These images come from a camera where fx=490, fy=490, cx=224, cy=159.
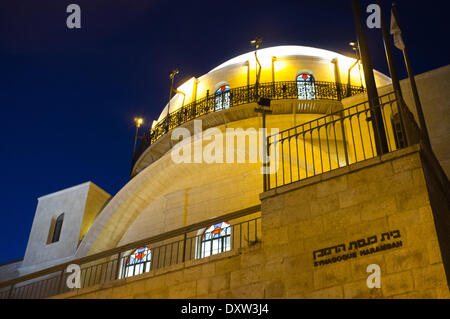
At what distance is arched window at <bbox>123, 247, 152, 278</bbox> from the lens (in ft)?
48.4

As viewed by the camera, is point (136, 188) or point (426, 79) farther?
point (136, 188)

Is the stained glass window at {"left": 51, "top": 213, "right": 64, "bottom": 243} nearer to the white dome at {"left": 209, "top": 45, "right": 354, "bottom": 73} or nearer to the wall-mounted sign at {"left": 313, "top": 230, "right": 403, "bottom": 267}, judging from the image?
the white dome at {"left": 209, "top": 45, "right": 354, "bottom": 73}

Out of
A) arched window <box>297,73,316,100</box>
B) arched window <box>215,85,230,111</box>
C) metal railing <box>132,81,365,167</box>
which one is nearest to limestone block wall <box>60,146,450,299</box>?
metal railing <box>132,81,365,167</box>

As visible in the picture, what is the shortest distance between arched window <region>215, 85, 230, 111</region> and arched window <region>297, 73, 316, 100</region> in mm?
2723

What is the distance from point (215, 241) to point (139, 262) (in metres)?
2.81

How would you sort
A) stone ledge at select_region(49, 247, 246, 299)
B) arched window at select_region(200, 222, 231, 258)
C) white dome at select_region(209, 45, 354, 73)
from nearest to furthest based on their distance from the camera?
stone ledge at select_region(49, 247, 246, 299)
arched window at select_region(200, 222, 231, 258)
white dome at select_region(209, 45, 354, 73)

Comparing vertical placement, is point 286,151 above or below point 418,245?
above

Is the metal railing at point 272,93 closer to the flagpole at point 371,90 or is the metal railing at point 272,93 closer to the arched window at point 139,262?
the arched window at point 139,262

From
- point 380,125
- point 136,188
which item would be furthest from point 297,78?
point 380,125

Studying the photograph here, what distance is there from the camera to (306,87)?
712 inches

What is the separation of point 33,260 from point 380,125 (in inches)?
577

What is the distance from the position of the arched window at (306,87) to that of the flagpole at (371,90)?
6.88 m

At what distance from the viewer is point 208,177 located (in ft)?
51.2
